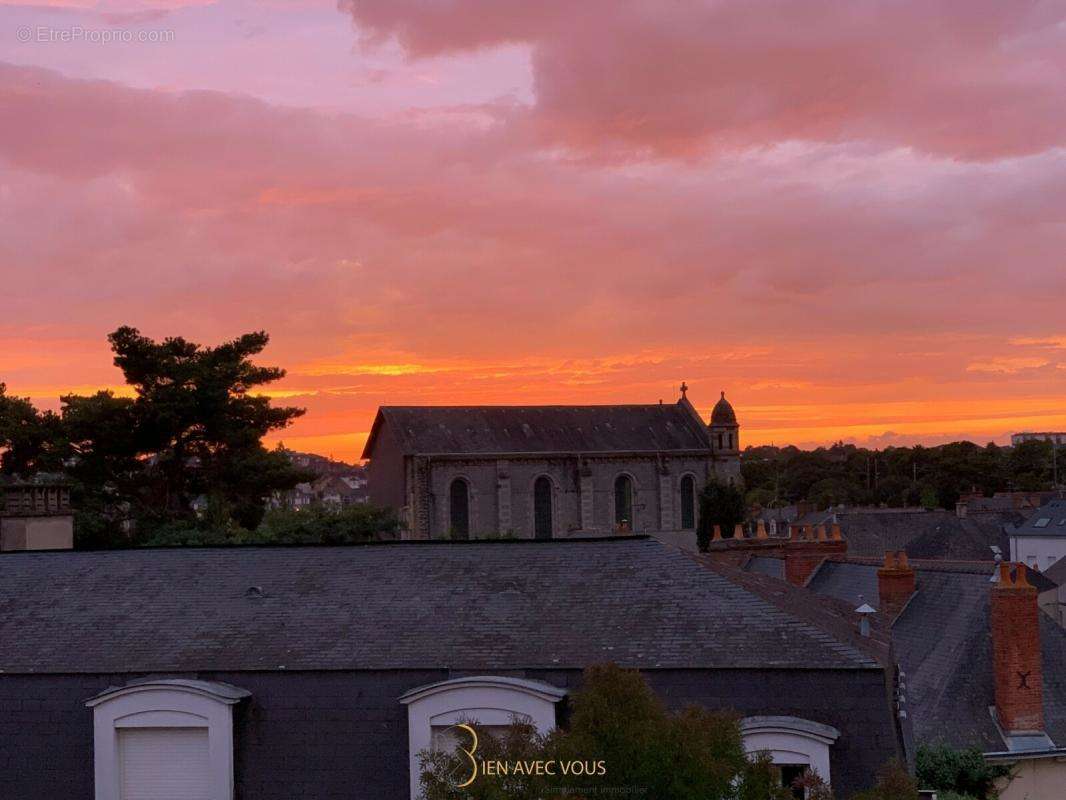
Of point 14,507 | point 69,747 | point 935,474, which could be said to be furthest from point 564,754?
point 935,474

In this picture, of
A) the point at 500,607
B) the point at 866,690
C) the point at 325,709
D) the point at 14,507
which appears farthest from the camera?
the point at 14,507

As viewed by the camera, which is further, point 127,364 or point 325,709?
point 127,364

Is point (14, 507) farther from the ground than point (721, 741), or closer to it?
farther from the ground

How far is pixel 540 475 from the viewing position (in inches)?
2943

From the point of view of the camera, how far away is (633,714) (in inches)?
423

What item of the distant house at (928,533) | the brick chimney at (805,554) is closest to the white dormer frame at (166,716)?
the brick chimney at (805,554)

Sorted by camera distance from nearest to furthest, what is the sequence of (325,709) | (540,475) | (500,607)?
(325,709)
(500,607)
(540,475)

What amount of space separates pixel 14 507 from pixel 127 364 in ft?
114

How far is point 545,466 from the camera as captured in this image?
245 feet

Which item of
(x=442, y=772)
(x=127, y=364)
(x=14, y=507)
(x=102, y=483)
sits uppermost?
(x=127, y=364)

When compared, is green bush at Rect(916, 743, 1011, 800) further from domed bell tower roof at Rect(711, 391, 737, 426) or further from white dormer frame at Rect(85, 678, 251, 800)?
domed bell tower roof at Rect(711, 391, 737, 426)

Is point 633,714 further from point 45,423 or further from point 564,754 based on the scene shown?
point 45,423

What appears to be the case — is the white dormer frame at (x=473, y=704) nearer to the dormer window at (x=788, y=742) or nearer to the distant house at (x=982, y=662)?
the dormer window at (x=788, y=742)

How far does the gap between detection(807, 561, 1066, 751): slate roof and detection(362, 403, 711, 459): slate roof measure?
46.2m
